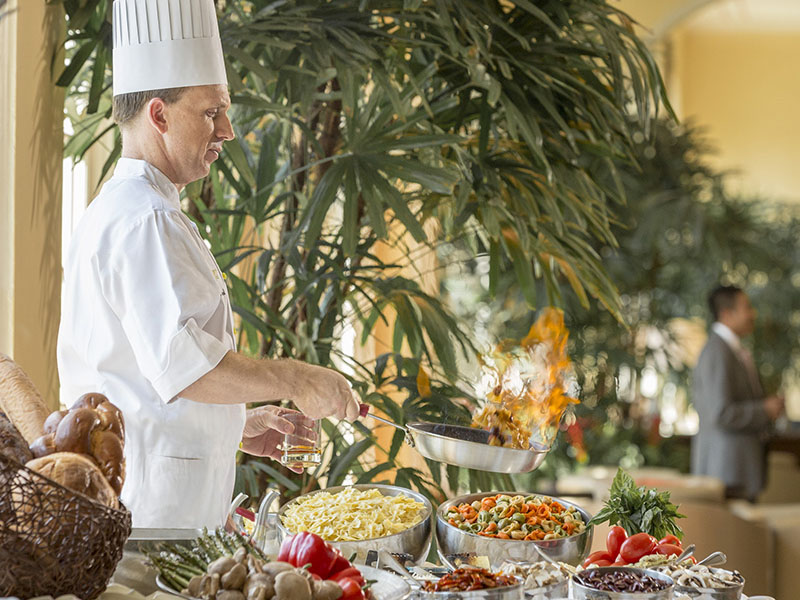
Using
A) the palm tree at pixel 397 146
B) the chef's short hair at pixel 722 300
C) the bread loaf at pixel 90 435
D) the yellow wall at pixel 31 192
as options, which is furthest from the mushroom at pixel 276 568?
the chef's short hair at pixel 722 300

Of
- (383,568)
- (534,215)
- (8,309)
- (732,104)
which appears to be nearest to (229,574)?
(383,568)

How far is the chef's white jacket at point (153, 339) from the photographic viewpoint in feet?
5.60

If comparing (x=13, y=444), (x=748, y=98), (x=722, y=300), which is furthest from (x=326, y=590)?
(x=748, y=98)

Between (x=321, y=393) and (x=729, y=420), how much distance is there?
4768mm

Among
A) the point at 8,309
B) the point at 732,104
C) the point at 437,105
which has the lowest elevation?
the point at 8,309

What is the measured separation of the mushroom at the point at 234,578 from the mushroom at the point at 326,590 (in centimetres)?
9

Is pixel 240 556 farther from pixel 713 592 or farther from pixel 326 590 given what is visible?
pixel 713 592

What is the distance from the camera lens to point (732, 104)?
40.2 ft

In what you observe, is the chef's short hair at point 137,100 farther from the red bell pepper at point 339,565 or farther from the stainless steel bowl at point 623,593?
the stainless steel bowl at point 623,593

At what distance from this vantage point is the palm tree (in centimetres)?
266

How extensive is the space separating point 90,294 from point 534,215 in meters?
1.53

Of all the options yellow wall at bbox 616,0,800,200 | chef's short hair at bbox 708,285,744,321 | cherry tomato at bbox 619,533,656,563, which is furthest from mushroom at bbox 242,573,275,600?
Answer: yellow wall at bbox 616,0,800,200

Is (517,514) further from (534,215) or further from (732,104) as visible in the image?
(732,104)

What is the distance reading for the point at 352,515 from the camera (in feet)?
6.25
